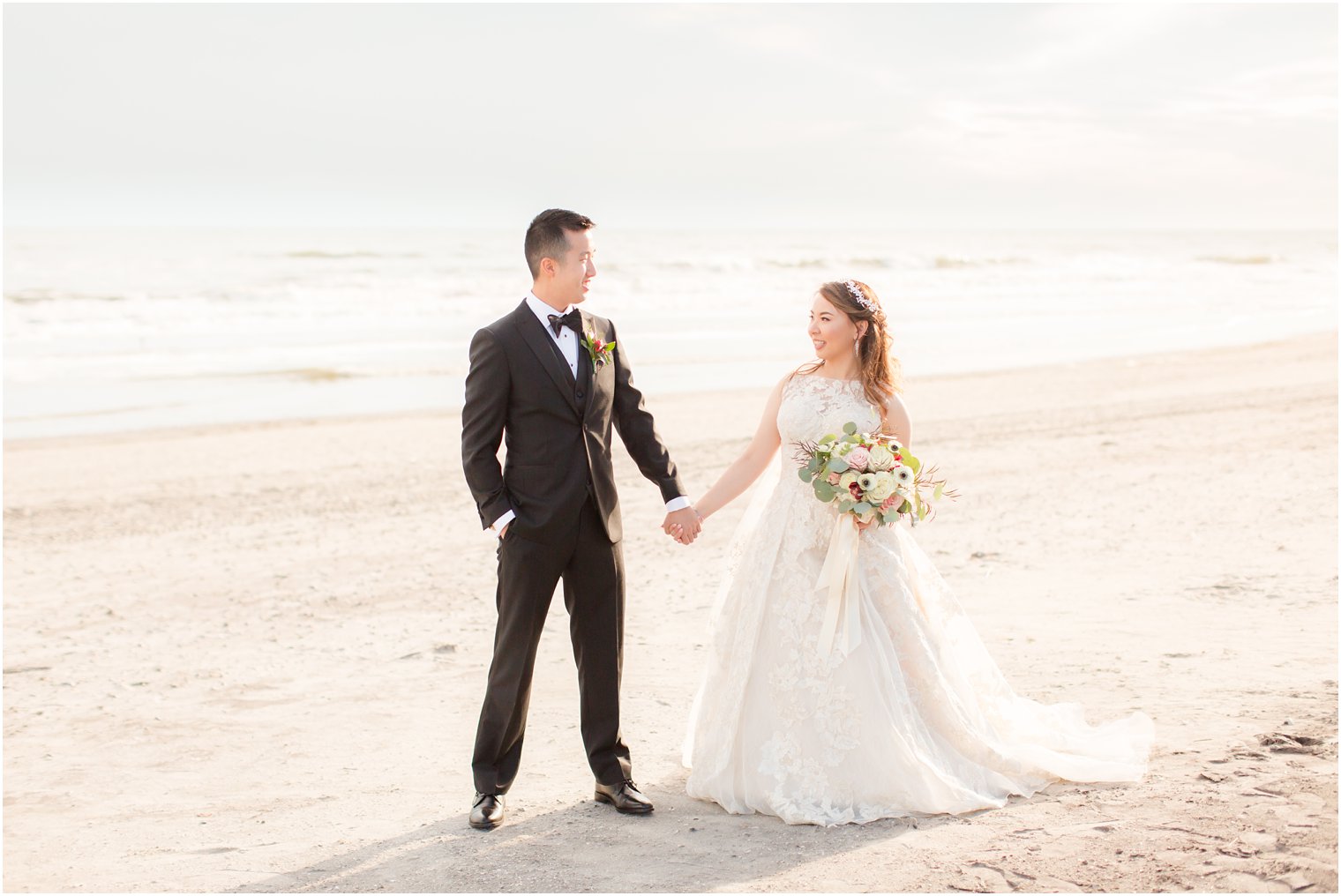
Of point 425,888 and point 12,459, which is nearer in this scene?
point 425,888

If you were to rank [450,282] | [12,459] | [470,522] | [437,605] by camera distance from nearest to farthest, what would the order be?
[437,605]
[470,522]
[12,459]
[450,282]

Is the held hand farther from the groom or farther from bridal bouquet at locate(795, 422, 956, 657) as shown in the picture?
bridal bouquet at locate(795, 422, 956, 657)

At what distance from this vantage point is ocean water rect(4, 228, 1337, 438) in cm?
1686

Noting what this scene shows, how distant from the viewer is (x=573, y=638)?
15.0 ft

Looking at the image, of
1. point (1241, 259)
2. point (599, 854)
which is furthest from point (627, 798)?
point (1241, 259)

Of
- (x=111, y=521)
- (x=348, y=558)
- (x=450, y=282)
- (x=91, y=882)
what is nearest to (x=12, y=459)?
(x=111, y=521)

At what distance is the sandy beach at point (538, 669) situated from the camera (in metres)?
4.08

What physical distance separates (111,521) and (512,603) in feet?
21.6

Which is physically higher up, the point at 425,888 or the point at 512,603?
the point at 512,603

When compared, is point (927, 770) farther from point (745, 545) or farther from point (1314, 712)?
point (1314, 712)

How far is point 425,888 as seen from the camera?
13.1 ft

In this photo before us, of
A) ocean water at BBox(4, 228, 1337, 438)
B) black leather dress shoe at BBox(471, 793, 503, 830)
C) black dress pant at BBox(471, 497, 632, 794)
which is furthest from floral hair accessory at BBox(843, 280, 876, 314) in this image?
ocean water at BBox(4, 228, 1337, 438)

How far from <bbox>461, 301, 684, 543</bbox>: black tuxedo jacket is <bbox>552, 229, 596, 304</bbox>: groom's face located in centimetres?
15

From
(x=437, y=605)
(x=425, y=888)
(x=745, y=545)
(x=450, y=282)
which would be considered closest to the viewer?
(x=425, y=888)
